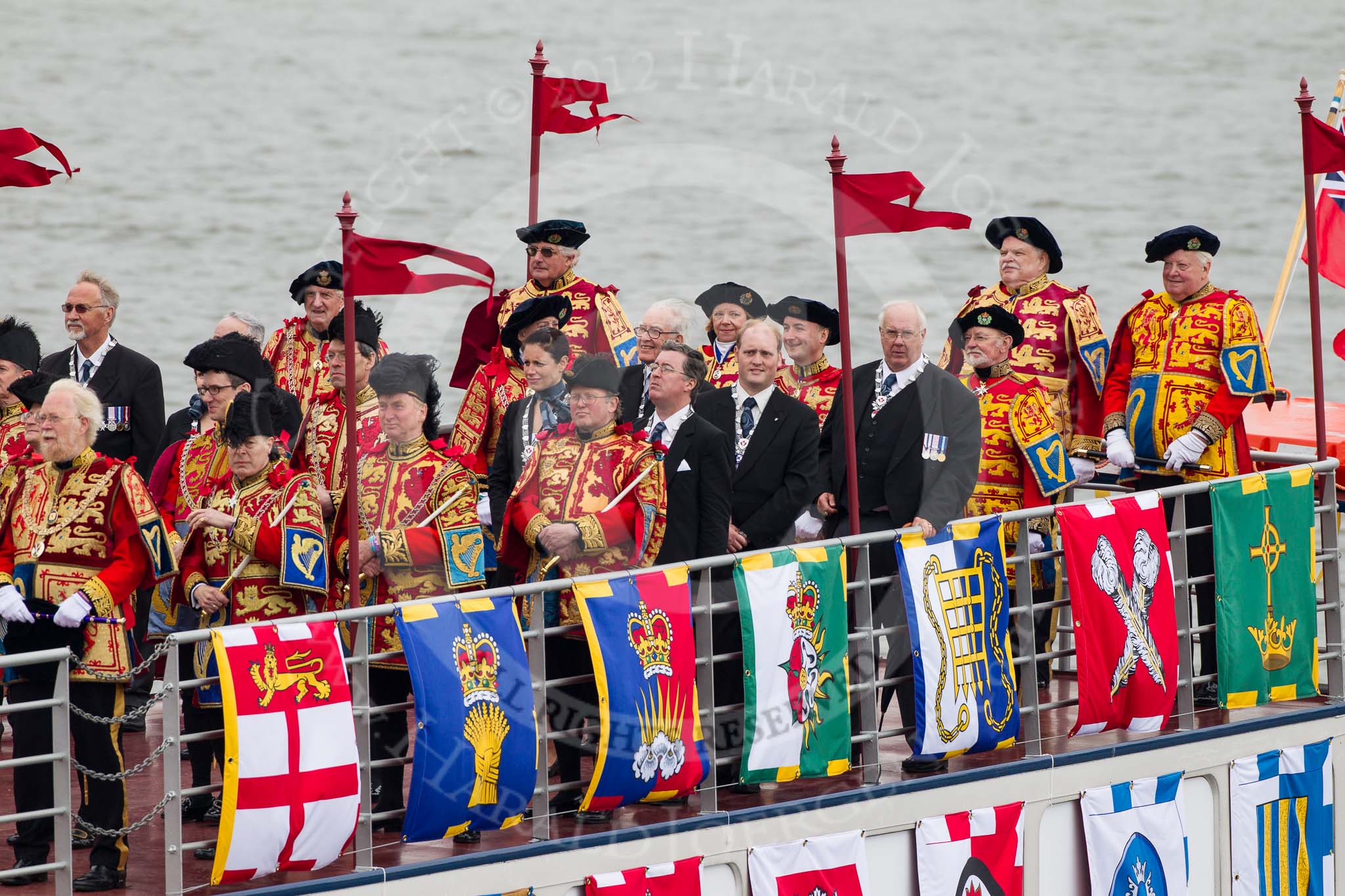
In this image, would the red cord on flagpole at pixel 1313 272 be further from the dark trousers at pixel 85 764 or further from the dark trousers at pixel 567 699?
the dark trousers at pixel 85 764

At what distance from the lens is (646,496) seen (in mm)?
8016

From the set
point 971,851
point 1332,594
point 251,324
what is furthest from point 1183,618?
point 251,324

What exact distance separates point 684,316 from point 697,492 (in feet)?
4.89

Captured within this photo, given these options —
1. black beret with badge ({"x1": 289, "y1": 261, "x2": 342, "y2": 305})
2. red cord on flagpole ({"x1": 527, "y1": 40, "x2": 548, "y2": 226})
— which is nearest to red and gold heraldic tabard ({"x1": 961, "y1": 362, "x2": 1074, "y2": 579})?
red cord on flagpole ({"x1": 527, "y1": 40, "x2": 548, "y2": 226})

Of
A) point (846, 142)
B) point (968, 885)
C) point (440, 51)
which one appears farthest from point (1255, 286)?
point (968, 885)

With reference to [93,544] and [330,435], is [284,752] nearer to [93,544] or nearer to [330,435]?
[93,544]

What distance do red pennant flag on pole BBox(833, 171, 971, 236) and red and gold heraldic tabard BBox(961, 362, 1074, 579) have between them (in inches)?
42.0

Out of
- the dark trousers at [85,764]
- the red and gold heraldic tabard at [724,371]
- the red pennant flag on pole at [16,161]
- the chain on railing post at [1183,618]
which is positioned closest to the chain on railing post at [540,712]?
the dark trousers at [85,764]

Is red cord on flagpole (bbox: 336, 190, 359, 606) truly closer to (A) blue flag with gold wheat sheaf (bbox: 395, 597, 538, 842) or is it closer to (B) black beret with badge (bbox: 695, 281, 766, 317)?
(A) blue flag with gold wheat sheaf (bbox: 395, 597, 538, 842)

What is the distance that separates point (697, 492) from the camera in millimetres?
8398

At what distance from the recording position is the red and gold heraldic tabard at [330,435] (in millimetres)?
9070

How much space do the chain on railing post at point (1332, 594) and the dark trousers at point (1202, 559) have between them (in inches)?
21.9

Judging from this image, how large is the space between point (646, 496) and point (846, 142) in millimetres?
27696

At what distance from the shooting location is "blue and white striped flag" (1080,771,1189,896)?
9.12 metres
